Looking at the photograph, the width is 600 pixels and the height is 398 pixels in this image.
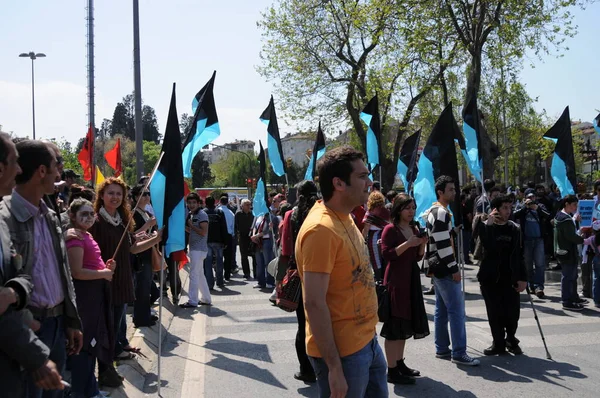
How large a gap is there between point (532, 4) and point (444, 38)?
279 centimetres

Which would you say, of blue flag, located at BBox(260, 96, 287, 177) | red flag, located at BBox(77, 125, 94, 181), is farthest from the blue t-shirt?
red flag, located at BBox(77, 125, 94, 181)

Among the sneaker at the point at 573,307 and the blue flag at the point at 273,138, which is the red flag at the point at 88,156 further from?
the sneaker at the point at 573,307

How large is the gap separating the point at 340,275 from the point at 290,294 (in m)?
2.53

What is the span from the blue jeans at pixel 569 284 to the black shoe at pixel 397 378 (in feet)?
16.8

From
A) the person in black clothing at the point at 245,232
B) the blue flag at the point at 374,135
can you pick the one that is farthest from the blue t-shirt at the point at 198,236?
the person in black clothing at the point at 245,232

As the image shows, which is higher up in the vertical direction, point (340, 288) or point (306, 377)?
point (340, 288)

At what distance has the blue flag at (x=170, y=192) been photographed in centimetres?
679

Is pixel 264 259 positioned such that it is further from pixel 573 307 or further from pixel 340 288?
pixel 340 288

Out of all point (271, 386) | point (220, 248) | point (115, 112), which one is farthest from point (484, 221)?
point (115, 112)

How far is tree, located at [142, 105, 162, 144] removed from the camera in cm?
12000

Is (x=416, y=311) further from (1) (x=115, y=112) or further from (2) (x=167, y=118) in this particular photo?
(1) (x=115, y=112)

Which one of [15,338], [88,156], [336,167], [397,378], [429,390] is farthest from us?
[88,156]

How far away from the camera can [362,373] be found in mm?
3354

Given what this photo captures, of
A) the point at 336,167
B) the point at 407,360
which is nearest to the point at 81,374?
the point at 336,167
